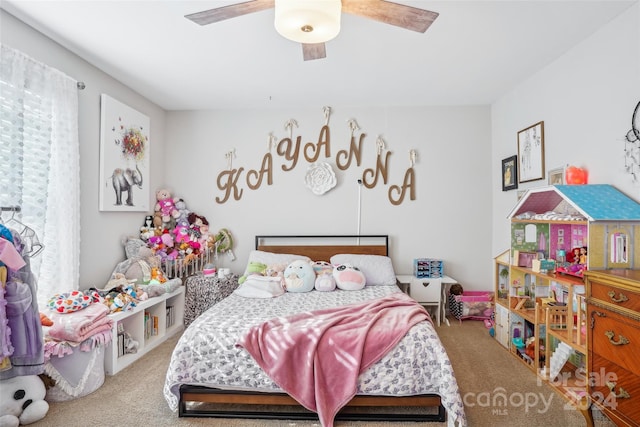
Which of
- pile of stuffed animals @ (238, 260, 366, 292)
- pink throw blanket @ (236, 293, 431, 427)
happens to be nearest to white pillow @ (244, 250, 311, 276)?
pile of stuffed animals @ (238, 260, 366, 292)

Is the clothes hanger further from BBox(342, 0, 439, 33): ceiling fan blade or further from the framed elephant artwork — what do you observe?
BBox(342, 0, 439, 33): ceiling fan blade

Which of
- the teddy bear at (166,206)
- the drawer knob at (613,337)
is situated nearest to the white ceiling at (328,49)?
the teddy bear at (166,206)

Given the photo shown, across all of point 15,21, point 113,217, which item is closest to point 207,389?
point 113,217

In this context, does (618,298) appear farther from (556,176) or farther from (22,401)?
(22,401)

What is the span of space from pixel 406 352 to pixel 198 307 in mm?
2456

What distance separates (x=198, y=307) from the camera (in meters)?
3.75

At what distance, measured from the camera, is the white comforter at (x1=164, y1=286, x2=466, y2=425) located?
2062mm

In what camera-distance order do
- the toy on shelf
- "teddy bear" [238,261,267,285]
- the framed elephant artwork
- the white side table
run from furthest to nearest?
the white side table
"teddy bear" [238,261,267,285]
the framed elephant artwork
the toy on shelf

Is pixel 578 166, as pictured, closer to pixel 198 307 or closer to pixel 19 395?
pixel 198 307

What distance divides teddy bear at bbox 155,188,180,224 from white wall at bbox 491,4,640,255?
3.84 m

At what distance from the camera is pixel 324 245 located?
420 centimetres

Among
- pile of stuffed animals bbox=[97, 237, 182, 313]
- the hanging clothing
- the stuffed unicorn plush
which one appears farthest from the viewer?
the stuffed unicorn plush

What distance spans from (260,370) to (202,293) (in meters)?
1.86

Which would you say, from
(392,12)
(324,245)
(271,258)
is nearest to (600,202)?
(392,12)
